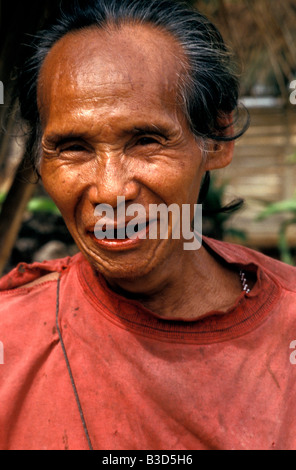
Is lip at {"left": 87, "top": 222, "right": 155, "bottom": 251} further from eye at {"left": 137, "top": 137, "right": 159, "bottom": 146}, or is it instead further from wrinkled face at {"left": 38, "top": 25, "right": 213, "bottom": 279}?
eye at {"left": 137, "top": 137, "right": 159, "bottom": 146}

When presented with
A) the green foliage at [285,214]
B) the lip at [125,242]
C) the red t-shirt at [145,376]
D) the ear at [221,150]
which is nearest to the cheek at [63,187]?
the lip at [125,242]

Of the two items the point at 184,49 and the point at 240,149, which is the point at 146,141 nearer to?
the point at 184,49

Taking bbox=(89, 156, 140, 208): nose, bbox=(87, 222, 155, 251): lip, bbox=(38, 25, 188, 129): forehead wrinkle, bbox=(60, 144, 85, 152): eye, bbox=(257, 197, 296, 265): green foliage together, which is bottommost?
bbox=(87, 222, 155, 251): lip

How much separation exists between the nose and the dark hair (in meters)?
0.27

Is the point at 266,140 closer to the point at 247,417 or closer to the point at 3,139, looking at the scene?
the point at 3,139

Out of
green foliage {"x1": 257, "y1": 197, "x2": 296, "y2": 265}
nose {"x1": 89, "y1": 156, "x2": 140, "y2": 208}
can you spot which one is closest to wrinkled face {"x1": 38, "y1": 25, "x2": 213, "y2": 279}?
nose {"x1": 89, "y1": 156, "x2": 140, "y2": 208}

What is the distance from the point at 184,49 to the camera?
1.53 metres

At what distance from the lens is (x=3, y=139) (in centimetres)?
262

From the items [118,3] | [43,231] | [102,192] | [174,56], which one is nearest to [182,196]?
[102,192]

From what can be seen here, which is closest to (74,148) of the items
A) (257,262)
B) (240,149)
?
(257,262)

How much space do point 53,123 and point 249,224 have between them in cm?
703

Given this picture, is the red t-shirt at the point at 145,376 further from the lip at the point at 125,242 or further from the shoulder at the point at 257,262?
the lip at the point at 125,242

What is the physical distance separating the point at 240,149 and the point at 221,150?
680cm

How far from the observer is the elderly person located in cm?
142
